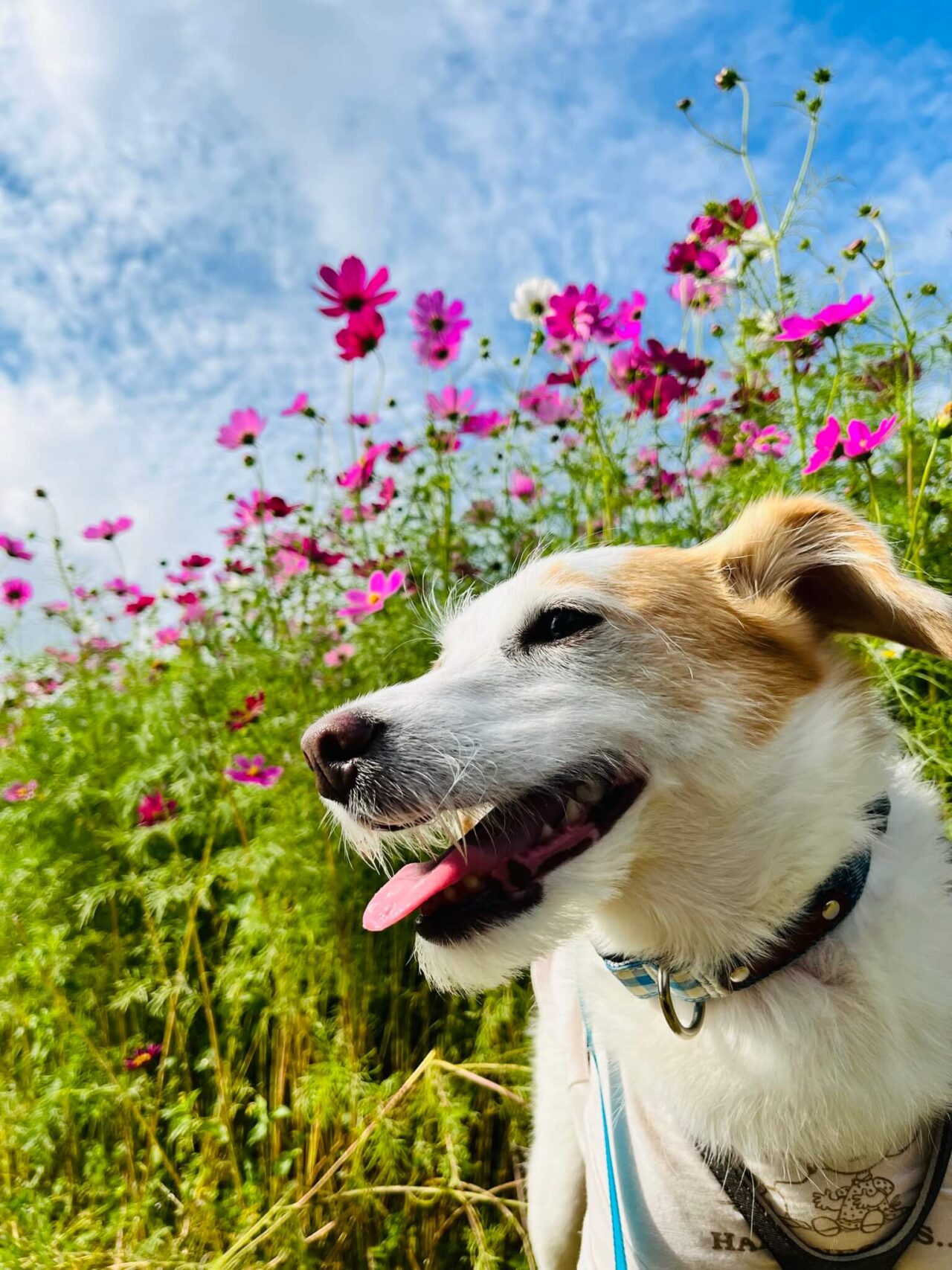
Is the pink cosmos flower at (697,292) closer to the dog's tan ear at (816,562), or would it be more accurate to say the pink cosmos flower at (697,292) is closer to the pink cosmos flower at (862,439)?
the pink cosmos flower at (862,439)

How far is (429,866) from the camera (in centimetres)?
124

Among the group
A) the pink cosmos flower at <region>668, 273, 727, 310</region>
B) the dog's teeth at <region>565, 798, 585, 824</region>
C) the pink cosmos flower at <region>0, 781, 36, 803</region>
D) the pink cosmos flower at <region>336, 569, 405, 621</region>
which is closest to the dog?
the dog's teeth at <region>565, 798, 585, 824</region>

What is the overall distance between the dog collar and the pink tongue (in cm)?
38

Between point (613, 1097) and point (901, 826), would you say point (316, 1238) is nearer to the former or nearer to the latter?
point (613, 1097)

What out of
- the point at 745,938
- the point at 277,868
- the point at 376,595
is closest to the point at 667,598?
the point at 745,938

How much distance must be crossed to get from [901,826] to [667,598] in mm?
563

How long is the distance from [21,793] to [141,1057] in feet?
4.10

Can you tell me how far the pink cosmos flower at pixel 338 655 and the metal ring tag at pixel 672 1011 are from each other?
5.27ft

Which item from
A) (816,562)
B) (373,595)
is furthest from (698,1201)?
(373,595)

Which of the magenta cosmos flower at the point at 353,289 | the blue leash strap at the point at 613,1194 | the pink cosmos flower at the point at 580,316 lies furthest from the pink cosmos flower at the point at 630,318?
the blue leash strap at the point at 613,1194

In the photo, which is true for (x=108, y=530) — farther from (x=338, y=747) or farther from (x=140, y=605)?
(x=338, y=747)

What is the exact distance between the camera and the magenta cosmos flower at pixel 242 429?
2.88 meters

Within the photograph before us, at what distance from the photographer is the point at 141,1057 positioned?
2066mm

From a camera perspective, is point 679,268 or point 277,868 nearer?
point 277,868
